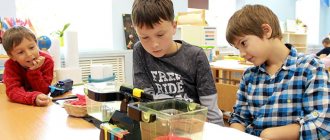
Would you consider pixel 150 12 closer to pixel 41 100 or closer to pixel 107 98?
pixel 107 98

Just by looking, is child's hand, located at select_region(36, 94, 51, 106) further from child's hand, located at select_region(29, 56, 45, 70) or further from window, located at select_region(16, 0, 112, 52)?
window, located at select_region(16, 0, 112, 52)

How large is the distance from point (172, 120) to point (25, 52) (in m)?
1.12

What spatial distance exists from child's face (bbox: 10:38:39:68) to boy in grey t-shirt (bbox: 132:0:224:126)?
54 centimetres

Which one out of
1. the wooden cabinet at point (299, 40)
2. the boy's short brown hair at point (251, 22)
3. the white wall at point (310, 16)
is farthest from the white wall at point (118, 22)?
the white wall at point (310, 16)

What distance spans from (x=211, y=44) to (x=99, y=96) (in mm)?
3124

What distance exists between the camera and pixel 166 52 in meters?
1.25

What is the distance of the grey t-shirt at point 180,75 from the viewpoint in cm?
121

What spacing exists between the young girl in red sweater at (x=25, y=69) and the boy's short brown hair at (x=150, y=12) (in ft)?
1.91

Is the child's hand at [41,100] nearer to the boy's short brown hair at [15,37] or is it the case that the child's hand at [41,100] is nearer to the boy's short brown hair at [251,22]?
the boy's short brown hair at [15,37]

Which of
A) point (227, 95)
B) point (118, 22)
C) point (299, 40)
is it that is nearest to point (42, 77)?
point (227, 95)

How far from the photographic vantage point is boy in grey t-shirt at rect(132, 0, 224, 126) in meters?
1.08

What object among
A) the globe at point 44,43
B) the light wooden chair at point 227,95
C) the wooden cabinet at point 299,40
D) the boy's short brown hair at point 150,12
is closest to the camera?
the boy's short brown hair at point 150,12

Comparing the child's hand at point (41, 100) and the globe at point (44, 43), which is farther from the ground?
the globe at point (44, 43)

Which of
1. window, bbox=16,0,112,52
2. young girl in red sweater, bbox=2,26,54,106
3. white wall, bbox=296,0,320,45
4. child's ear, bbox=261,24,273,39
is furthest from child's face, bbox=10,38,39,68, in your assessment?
A: white wall, bbox=296,0,320,45
